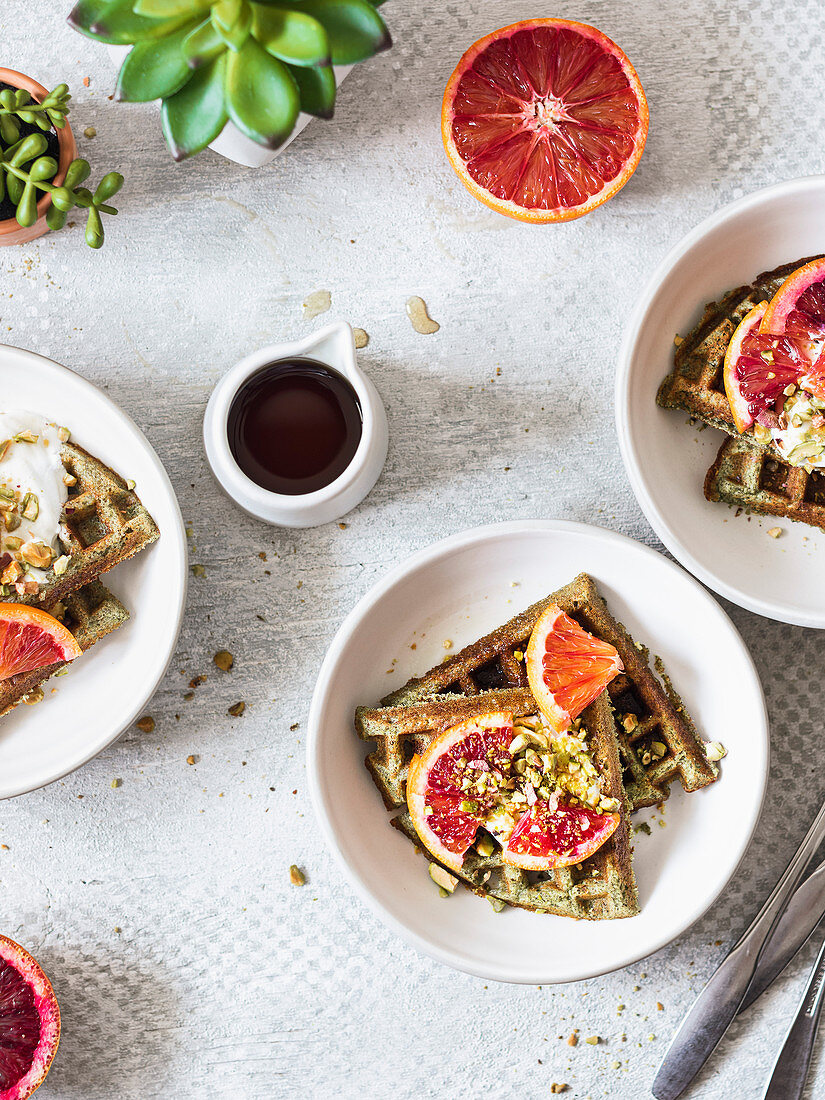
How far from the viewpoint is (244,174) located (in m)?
2.00

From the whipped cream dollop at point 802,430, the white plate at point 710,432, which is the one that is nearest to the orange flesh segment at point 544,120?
the white plate at point 710,432

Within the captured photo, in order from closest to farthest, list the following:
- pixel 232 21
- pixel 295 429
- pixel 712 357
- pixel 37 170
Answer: pixel 232 21 < pixel 37 170 < pixel 712 357 < pixel 295 429

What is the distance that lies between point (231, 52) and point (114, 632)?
1.19 meters

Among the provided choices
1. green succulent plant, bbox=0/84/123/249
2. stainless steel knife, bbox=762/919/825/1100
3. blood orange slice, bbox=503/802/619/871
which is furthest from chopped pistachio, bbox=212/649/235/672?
stainless steel knife, bbox=762/919/825/1100

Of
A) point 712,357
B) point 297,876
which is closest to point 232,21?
point 712,357

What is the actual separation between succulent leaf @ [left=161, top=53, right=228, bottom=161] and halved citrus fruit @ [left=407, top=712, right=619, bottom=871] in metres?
1.24

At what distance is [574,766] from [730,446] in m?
0.79

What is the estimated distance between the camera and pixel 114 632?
6.30ft

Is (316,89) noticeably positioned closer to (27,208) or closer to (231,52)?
(231,52)

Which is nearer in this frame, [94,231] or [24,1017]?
[94,231]

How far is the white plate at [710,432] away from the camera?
177 centimetres

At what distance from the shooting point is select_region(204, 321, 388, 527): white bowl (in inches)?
70.7

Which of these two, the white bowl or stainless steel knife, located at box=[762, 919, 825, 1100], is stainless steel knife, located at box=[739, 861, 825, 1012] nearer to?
stainless steel knife, located at box=[762, 919, 825, 1100]

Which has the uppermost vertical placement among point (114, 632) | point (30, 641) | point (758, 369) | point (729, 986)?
point (758, 369)
